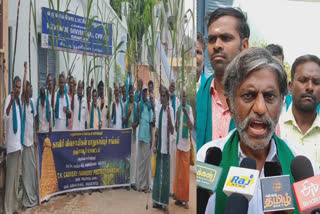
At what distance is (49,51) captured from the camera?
4.05 ft

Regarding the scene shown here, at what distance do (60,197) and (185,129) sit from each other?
0.57 m

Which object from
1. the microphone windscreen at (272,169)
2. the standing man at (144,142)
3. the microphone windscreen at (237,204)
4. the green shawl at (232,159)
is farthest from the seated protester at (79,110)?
the microphone windscreen at (272,169)

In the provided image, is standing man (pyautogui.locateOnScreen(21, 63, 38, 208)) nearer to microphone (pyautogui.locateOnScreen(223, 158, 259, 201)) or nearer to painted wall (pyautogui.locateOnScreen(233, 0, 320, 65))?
microphone (pyautogui.locateOnScreen(223, 158, 259, 201))

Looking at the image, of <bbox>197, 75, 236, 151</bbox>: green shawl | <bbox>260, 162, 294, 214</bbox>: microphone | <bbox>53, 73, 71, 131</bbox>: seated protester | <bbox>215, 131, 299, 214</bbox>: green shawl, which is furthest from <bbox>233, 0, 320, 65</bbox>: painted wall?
<bbox>53, 73, 71, 131</bbox>: seated protester

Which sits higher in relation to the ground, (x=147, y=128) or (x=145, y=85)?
(x=145, y=85)

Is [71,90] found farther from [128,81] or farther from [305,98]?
[305,98]

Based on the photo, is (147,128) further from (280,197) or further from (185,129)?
(280,197)

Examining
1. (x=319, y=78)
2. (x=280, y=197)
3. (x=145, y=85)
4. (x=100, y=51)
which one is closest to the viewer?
(x=100, y=51)

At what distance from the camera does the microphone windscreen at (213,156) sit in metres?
2.17

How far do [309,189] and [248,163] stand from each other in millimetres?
347

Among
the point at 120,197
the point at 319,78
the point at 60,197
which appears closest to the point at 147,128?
the point at 120,197

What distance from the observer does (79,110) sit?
133 cm

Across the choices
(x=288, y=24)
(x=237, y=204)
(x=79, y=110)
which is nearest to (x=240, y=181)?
(x=237, y=204)

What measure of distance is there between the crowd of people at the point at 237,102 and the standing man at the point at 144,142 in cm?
70
